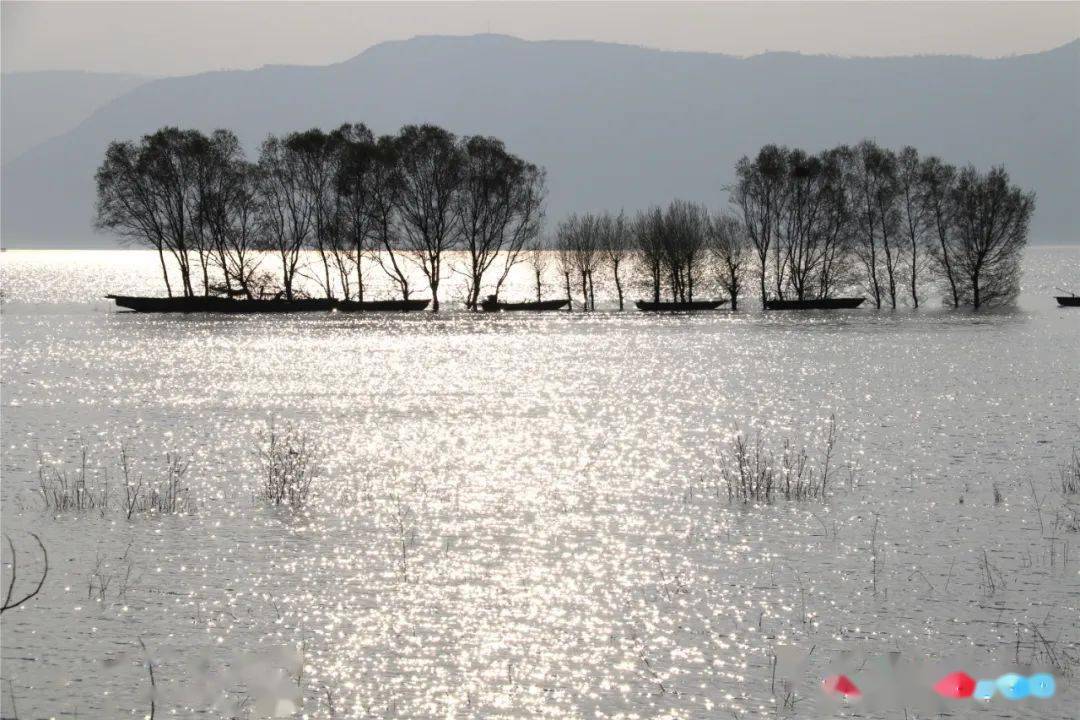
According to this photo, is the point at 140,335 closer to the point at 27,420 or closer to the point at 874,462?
the point at 27,420

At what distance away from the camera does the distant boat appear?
353 ft

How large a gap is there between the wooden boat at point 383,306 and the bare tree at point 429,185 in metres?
8.65

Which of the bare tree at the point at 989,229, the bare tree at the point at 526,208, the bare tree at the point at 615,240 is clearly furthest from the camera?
the bare tree at the point at 615,240

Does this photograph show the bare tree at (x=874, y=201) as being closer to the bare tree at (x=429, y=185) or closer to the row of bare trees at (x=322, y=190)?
the row of bare trees at (x=322, y=190)

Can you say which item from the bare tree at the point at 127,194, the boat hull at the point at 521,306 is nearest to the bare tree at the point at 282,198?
the bare tree at the point at 127,194

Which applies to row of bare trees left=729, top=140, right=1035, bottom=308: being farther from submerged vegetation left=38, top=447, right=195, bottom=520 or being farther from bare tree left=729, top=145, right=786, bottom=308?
submerged vegetation left=38, top=447, right=195, bottom=520

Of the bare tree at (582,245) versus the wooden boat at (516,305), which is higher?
the bare tree at (582,245)

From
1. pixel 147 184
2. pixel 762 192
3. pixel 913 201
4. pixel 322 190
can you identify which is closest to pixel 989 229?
pixel 913 201

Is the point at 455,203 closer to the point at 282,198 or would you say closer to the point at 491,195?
the point at 491,195

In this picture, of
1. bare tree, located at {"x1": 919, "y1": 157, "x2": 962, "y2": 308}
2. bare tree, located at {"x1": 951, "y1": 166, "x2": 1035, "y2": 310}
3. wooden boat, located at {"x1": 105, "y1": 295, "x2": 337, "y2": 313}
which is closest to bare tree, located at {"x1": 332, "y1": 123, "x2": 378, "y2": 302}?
wooden boat, located at {"x1": 105, "y1": 295, "x2": 337, "y2": 313}

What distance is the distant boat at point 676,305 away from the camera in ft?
353

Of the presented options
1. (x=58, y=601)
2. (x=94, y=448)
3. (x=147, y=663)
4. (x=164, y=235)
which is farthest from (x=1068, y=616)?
(x=164, y=235)

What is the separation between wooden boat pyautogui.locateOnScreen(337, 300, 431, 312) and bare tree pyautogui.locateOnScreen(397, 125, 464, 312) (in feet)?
28.4

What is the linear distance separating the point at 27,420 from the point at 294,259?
68.7 m
